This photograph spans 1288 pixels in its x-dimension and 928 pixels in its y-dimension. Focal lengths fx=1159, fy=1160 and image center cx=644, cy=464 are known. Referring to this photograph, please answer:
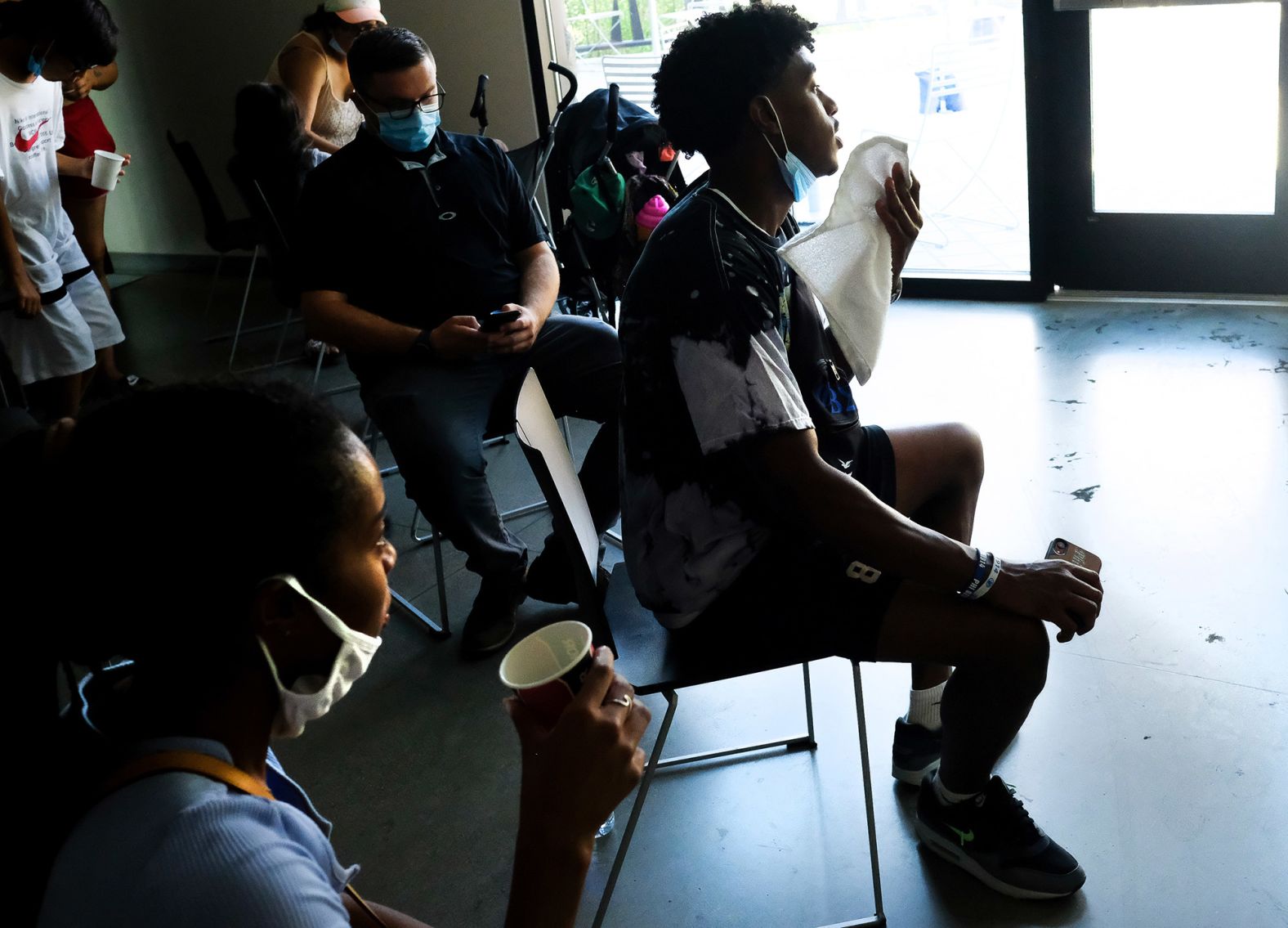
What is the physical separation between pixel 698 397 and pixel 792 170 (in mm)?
445

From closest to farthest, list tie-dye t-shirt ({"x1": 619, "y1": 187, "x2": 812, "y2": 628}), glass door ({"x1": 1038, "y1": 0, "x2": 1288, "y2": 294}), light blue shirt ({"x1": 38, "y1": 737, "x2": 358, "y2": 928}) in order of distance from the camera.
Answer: light blue shirt ({"x1": 38, "y1": 737, "x2": 358, "y2": 928}) < tie-dye t-shirt ({"x1": 619, "y1": 187, "x2": 812, "y2": 628}) < glass door ({"x1": 1038, "y1": 0, "x2": 1288, "y2": 294})

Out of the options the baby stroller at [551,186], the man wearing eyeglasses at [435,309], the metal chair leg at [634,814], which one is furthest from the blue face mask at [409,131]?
the metal chair leg at [634,814]

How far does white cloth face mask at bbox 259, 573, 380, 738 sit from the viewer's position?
0.94m

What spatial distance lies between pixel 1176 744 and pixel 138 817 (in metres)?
1.74

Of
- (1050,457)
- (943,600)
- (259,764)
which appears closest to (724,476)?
(943,600)

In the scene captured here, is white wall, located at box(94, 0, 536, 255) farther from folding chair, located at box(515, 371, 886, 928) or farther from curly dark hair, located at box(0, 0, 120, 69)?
folding chair, located at box(515, 371, 886, 928)

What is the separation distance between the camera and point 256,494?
864mm

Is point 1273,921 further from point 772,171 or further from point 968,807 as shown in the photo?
point 772,171

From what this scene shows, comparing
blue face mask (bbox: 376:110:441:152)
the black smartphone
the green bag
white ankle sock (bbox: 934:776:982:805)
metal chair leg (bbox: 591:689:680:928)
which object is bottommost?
white ankle sock (bbox: 934:776:982:805)

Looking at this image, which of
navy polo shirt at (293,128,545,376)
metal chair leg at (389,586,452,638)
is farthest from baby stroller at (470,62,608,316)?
metal chair leg at (389,586,452,638)

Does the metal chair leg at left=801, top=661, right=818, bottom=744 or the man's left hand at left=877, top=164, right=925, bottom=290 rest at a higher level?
the man's left hand at left=877, top=164, right=925, bottom=290

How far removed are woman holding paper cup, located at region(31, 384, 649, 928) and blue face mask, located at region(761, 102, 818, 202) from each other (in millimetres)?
981

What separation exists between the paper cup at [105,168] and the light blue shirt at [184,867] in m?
3.56

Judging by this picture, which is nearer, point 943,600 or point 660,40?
point 943,600
